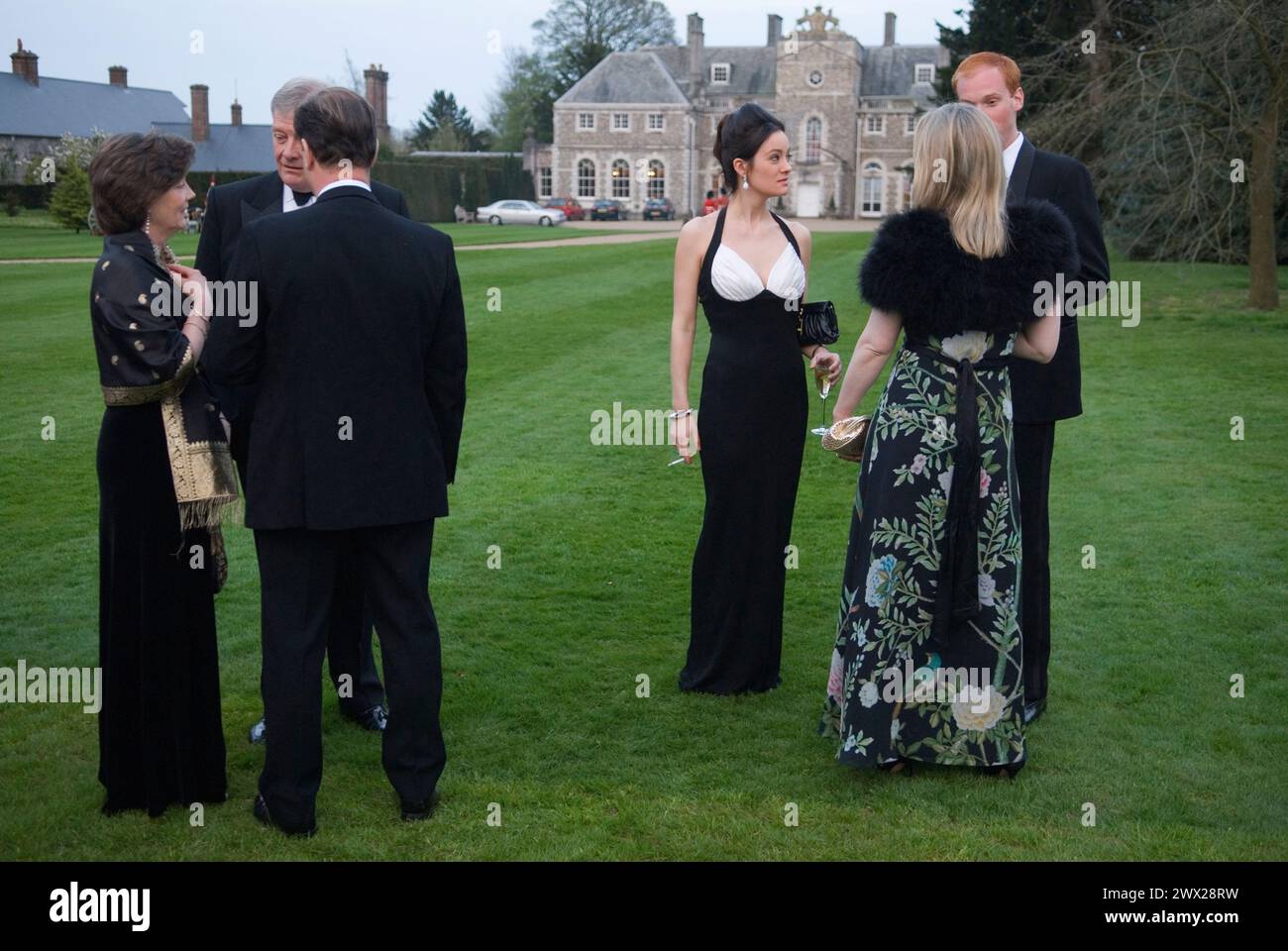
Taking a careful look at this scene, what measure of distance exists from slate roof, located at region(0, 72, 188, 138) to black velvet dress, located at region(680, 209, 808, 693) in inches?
2234

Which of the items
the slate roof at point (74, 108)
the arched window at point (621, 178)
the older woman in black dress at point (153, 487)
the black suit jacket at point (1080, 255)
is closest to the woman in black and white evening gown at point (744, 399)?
the black suit jacket at point (1080, 255)

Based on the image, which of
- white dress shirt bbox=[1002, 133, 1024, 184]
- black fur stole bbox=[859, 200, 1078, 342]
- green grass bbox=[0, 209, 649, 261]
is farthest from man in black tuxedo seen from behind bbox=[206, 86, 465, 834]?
green grass bbox=[0, 209, 649, 261]

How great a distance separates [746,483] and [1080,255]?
161cm

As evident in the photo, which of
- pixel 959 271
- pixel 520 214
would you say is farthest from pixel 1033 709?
pixel 520 214

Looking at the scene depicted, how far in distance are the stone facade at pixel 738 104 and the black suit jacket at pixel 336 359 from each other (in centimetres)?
6850

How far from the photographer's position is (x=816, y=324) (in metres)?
5.17

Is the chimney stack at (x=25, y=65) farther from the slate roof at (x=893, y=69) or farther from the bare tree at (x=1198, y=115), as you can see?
the bare tree at (x=1198, y=115)

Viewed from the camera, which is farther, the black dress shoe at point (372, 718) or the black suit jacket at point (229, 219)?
the black dress shoe at point (372, 718)

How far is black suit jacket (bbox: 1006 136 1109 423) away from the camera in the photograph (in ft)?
15.8

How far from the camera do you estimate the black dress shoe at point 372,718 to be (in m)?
4.94

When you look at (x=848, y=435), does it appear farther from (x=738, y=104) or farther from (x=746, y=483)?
(x=738, y=104)

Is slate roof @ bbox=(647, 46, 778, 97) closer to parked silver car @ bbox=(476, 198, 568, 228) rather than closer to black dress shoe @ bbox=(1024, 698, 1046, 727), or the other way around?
parked silver car @ bbox=(476, 198, 568, 228)
